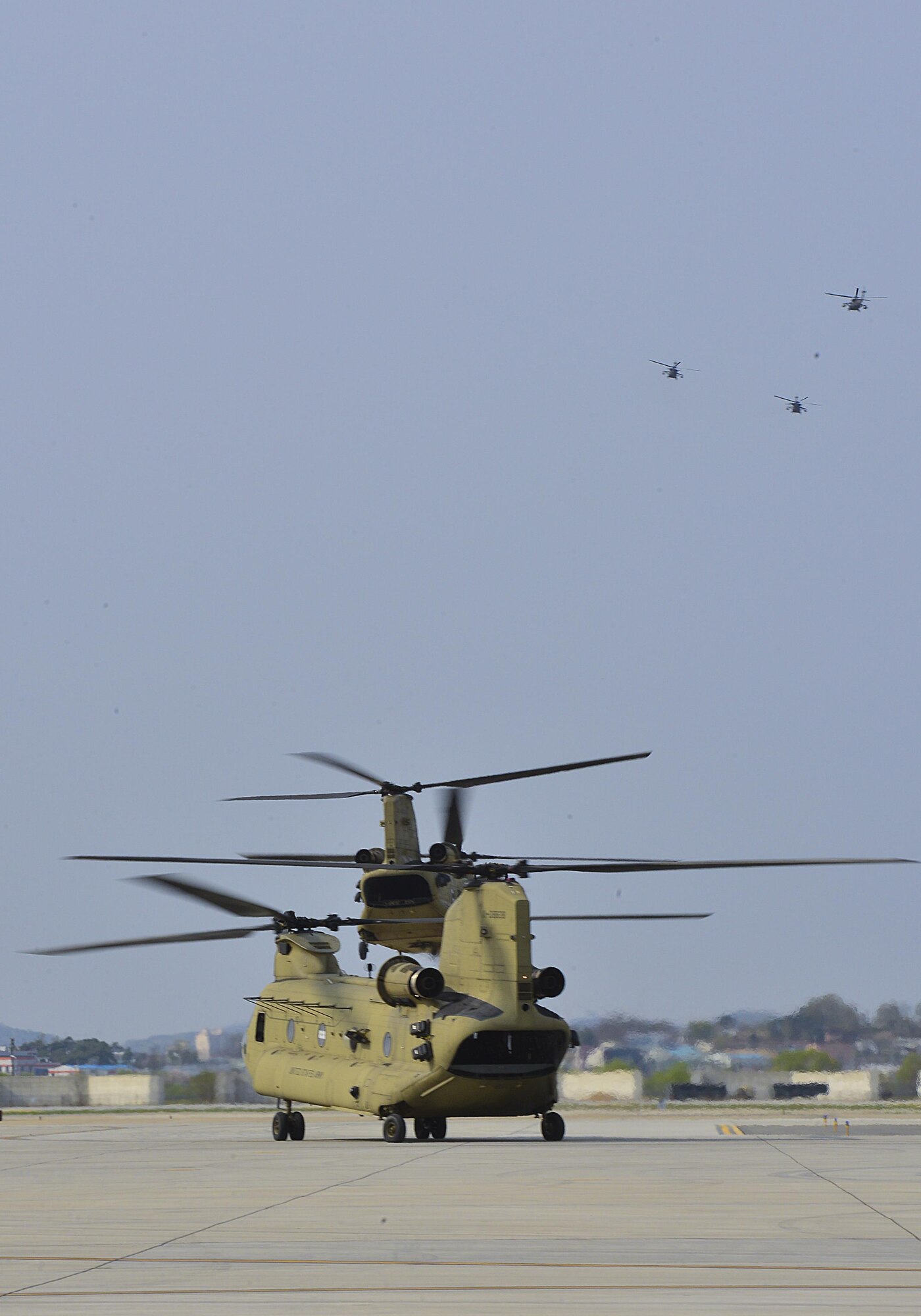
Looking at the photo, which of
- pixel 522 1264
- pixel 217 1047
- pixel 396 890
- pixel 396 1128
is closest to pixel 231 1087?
pixel 217 1047

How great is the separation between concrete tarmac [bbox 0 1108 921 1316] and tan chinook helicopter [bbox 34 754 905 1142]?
4.84 ft

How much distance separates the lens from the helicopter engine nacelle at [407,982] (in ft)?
99.3

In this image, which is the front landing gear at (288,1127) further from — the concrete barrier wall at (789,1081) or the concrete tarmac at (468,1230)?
the concrete barrier wall at (789,1081)

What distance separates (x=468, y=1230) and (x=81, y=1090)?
52189mm

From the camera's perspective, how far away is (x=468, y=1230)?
48.6 ft

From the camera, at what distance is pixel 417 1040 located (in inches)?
1193

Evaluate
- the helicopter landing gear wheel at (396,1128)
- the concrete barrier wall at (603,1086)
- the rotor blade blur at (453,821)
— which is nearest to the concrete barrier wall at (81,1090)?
the concrete barrier wall at (603,1086)

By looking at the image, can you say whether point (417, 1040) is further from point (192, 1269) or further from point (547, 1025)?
point (192, 1269)

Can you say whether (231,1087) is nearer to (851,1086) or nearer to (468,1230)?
(851,1086)

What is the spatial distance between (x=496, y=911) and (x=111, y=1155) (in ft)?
26.1

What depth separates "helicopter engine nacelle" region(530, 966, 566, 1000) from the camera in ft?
99.2

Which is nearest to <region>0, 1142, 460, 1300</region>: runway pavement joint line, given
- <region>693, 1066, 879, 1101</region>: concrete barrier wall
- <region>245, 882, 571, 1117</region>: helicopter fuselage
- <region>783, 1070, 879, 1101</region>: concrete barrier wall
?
<region>245, 882, 571, 1117</region>: helicopter fuselage

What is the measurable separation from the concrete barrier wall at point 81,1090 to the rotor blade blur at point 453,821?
28.0m

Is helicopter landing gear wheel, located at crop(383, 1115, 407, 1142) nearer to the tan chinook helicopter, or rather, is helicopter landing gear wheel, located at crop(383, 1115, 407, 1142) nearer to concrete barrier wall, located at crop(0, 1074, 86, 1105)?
the tan chinook helicopter
